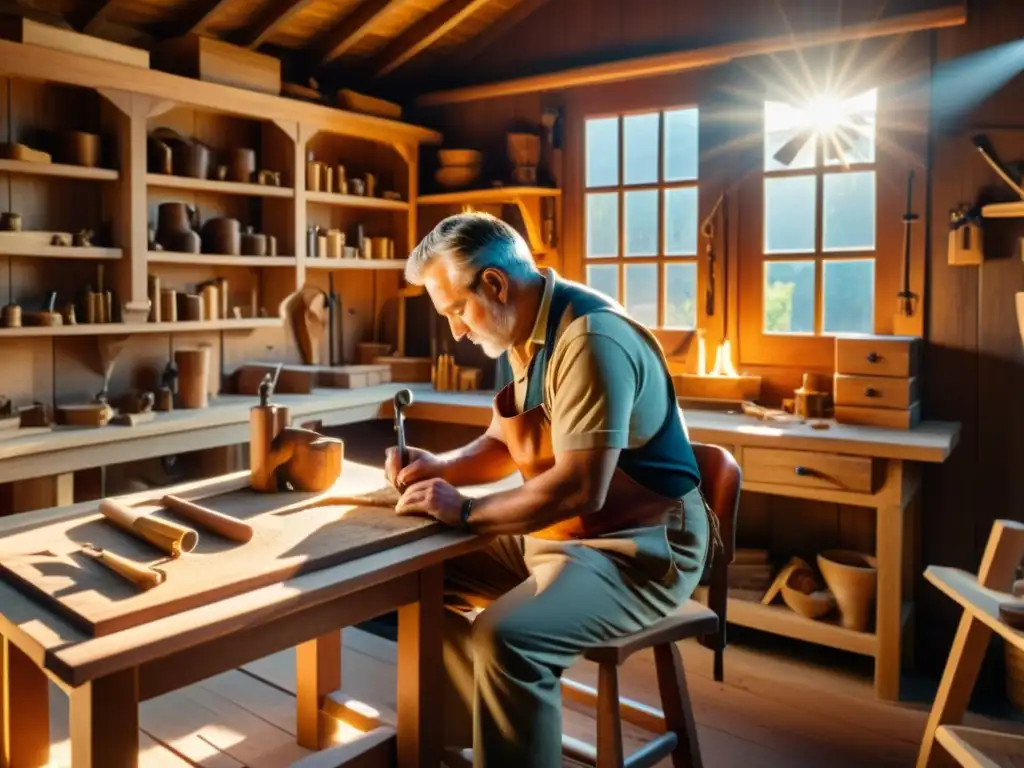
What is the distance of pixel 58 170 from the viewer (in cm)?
353

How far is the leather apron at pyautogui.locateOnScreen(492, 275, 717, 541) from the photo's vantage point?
2.25m

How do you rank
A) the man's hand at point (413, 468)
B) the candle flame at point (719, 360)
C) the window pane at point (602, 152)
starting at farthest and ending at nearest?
the window pane at point (602, 152), the candle flame at point (719, 360), the man's hand at point (413, 468)

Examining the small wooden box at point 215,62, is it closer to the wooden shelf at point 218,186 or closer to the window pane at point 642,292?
the wooden shelf at point 218,186

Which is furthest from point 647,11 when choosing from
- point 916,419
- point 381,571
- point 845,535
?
point 381,571

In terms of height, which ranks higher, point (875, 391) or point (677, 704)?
point (875, 391)

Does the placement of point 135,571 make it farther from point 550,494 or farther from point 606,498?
point 606,498

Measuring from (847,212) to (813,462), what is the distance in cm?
119

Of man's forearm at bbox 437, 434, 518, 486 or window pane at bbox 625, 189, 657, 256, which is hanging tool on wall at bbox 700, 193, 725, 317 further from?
man's forearm at bbox 437, 434, 518, 486

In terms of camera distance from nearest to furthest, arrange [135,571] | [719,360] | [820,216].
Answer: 1. [135,571]
2. [820,216]
3. [719,360]

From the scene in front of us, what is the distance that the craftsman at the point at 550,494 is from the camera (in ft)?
6.54

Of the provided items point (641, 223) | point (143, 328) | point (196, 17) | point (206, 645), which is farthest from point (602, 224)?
point (206, 645)

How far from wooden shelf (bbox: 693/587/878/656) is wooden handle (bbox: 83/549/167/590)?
2619 millimetres

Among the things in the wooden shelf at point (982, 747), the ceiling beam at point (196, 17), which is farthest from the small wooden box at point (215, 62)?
the wooden shelf at point (982, 747)

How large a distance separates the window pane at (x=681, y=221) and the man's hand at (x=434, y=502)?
2.62 m
